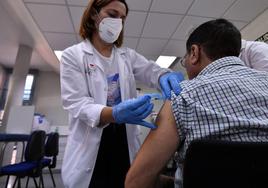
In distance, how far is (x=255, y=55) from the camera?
112 cm

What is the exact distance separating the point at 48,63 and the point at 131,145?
5.06 m

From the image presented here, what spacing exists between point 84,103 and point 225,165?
1.94 feet

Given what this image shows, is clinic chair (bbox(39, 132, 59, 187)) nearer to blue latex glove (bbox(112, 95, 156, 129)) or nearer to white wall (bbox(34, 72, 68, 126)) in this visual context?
white wall (bbox(34, 72, 68, 126))

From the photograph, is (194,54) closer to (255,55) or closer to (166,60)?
(255,55)

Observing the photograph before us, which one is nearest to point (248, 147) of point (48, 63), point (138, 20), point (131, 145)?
point (131, 145)

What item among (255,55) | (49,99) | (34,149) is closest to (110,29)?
(255,55)

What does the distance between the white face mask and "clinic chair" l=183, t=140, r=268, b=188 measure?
33.0 inches

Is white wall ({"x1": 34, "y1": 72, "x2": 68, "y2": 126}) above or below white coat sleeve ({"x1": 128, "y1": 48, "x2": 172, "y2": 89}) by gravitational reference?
above

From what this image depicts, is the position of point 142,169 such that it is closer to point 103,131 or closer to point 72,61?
point 103,131

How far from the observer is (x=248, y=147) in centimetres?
50

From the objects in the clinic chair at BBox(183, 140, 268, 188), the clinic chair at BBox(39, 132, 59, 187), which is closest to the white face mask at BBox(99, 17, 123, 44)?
the clinic chair at BBox(183, 140, 268, 188)

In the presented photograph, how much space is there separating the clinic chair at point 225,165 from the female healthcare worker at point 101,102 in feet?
0.76

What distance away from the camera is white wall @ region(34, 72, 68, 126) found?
5.95m

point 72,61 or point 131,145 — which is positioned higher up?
point 72,61
